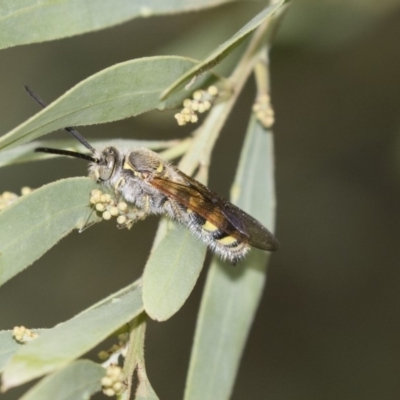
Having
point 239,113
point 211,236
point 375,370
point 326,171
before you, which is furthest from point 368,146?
point 211,236

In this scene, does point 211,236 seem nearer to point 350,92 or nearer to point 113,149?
point 113,149

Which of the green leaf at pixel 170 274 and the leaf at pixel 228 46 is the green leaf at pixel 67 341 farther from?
the leaf at pixel 228 46

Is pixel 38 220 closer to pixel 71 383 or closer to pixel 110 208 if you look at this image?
pixel 110 208

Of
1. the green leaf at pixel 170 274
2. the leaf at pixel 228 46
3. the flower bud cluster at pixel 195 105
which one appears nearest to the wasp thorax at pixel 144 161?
the flower bud cluster at pixel 195 105

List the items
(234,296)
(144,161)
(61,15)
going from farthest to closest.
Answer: (234,296) → (144,161) → (61,15)

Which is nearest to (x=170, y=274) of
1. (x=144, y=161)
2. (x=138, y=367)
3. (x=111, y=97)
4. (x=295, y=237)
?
(x=138, y=367)

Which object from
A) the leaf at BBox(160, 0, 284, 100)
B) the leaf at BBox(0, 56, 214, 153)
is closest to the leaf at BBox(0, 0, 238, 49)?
the leaf at BBox(0, 56, 214, 153)

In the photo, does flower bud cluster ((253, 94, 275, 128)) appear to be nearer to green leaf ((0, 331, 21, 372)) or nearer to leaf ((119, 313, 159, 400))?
leaf ((119, 313, 159, 400))
